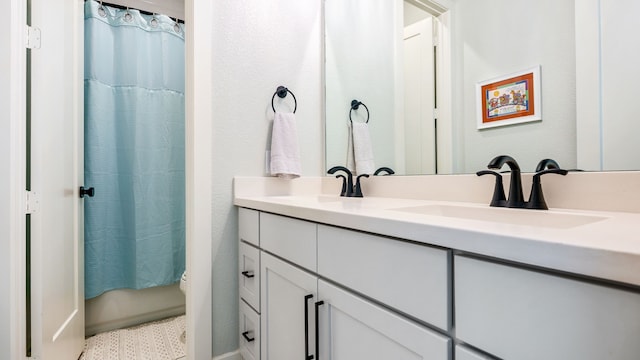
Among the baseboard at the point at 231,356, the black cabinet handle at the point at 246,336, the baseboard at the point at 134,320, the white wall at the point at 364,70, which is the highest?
the white wall at the point at 364,70

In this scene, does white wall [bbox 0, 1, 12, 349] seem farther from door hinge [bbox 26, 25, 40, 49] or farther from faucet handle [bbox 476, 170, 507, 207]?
faucet handle [bbox 476, 170, 507, 207]

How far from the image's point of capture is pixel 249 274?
127 centimetres

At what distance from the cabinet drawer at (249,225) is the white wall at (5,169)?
827 mm

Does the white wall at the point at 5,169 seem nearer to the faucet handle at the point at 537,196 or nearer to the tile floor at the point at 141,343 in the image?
the tile floor at the point at 141,343

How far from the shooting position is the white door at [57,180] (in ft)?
4.06

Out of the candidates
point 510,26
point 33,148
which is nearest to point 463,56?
point 510,26

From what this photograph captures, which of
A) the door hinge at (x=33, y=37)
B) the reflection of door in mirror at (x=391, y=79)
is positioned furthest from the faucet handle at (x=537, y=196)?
the door hinge at (x=33, y=37)

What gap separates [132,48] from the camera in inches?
74.1

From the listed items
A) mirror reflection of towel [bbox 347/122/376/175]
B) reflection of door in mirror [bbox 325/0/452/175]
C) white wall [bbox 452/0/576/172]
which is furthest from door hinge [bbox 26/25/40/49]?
white wall [bbox 452/0/576/172]

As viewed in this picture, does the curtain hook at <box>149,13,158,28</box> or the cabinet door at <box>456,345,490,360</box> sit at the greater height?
the curtain hook at <box>149,13,158,28</box>

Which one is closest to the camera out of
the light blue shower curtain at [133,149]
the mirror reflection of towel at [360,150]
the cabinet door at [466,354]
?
the cabinet door at [466,354]

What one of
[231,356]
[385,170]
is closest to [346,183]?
Result: [385,170]

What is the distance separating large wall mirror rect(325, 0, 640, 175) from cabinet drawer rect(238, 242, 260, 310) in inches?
24.8

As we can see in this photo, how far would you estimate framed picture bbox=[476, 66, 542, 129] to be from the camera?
919mm
